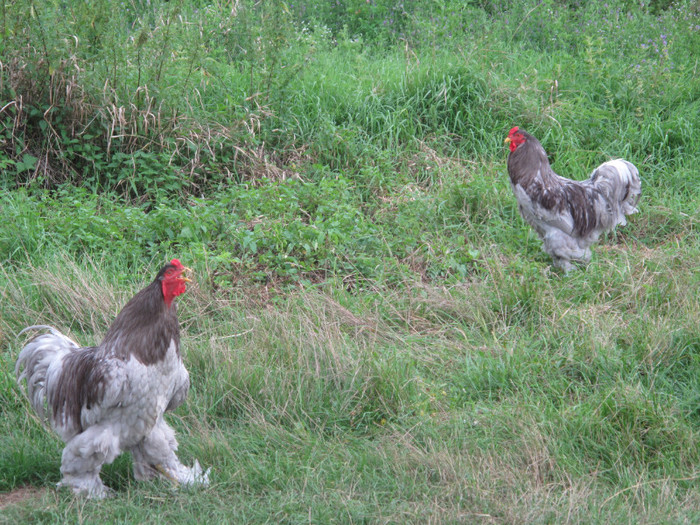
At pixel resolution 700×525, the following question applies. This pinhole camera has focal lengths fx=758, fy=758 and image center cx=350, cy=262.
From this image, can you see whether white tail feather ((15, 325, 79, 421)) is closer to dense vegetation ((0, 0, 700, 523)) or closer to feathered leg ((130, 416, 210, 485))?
dense vegetation ((0, 0, 700, 523))

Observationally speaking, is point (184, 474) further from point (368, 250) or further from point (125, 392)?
point (368, 250)

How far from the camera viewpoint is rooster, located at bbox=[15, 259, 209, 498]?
379 cm

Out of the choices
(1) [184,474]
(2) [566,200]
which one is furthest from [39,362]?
(2) [566,200]

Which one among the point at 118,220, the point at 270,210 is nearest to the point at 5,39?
the point at 118,220

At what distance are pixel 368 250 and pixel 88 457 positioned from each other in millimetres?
3392

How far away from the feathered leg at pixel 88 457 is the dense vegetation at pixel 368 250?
0.11 metres

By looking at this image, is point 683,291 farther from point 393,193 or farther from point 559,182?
point 393,193

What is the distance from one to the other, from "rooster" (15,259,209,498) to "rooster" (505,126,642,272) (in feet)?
11.7

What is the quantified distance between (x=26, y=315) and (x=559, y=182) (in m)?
4.42

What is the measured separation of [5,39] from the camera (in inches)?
286

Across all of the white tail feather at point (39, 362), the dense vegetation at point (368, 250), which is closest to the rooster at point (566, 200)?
the dense vegetation at point (368, 250)

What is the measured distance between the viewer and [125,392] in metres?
3.76

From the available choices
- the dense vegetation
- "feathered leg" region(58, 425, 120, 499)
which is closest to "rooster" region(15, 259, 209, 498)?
"feathered leg" region(58, 425, 120, 499)

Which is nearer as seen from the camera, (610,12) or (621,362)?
(621,362)
